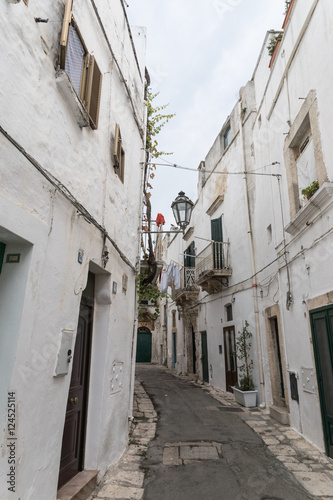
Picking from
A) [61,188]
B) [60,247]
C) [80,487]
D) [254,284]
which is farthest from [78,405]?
[254,284]

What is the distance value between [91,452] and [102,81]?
4593 millimetres

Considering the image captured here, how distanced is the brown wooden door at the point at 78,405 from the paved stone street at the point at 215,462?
0.41m

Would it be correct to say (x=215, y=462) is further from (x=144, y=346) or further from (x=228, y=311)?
(x=144, y=346)

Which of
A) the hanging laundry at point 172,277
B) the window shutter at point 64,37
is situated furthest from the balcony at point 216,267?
the window shutter at point 64,37

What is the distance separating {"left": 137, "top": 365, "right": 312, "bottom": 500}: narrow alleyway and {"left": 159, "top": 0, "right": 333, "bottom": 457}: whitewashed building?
41.8 inches

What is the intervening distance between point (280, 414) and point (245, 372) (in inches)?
103

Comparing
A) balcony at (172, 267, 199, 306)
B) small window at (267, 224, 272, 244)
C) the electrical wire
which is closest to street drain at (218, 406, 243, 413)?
small window at (267, 224, 272, 244)

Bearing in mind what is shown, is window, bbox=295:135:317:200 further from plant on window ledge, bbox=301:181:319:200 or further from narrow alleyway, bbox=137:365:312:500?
narrow alleyway, bbox=137:365:312:500

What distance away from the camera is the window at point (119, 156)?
15.2ft

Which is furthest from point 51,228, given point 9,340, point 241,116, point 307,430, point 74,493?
point 241,116

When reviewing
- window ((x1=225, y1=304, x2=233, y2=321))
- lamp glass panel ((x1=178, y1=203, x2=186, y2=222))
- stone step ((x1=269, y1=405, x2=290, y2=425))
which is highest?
lamp glass panel ((x1=178, y1=203, x2=186, y2=222))

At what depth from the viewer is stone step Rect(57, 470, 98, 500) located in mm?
3074

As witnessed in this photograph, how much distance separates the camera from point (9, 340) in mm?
2273

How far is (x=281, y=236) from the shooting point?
674 centimetres
